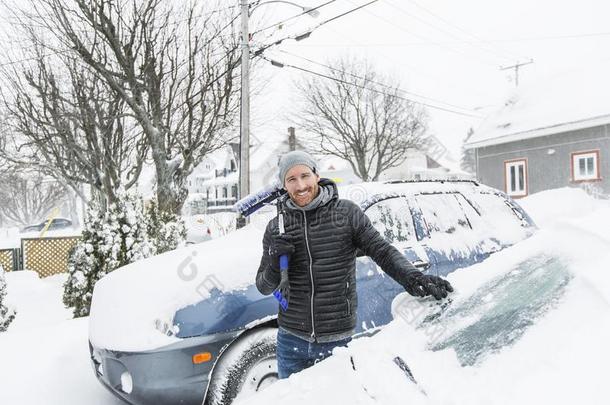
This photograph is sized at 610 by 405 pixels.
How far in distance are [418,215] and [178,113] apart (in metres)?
9.68

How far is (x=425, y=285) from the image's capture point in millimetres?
1743

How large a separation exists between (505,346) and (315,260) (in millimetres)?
1051

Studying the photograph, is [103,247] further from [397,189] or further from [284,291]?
[284,291]

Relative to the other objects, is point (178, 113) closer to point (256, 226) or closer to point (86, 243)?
point (86, 243)

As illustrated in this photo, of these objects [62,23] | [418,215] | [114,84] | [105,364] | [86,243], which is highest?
[62,23]

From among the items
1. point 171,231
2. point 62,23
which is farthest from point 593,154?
point 62,23

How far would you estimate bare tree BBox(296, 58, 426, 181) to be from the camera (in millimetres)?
25328

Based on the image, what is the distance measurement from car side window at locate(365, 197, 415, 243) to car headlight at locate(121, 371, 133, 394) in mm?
1897

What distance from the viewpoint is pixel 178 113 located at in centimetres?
1171

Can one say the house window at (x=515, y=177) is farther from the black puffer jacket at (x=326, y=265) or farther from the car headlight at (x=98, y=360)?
the car headlight at (x=98, y=360)

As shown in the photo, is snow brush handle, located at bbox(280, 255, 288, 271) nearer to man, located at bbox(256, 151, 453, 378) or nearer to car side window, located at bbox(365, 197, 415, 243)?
man, located at bbox(256, 151, 453, 378)

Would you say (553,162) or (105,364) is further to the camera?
(553,162)

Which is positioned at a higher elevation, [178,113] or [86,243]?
[178,113]

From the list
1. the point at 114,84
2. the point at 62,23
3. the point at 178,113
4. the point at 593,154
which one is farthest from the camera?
the point at 593,154
